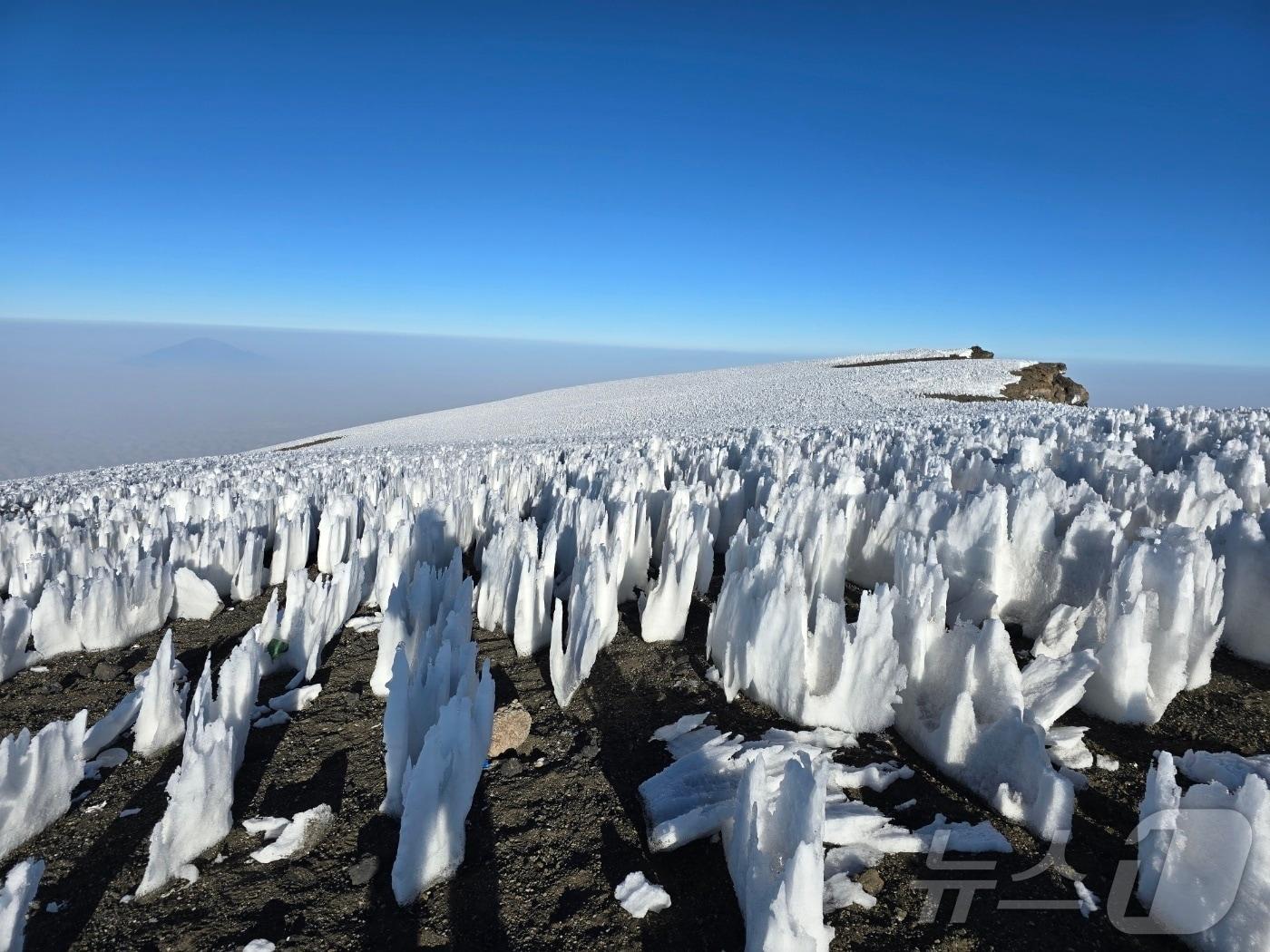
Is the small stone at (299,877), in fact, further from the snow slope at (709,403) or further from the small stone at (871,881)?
the snow slope at (709,403)

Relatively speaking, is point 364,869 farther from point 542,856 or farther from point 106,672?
point 106,672

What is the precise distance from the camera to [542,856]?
175 cm

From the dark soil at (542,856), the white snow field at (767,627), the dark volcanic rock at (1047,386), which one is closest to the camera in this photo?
the dark soil at (542,856)

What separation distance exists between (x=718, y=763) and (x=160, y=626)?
3.34 metres

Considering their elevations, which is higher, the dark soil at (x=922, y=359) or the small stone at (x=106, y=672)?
the dark soil at (x=922, y=359)

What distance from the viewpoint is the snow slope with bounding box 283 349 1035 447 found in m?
22.7

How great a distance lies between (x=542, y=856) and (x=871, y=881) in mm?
872

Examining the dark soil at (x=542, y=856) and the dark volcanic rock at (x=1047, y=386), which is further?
the dark volcanic rock at (x=1047, y=386)

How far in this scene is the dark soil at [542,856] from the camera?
1507mm

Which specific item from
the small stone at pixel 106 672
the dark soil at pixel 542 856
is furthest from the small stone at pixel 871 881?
the small stone at pixel 106 672

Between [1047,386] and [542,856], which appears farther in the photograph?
[1047,386]

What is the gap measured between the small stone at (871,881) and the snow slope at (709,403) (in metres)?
17.8

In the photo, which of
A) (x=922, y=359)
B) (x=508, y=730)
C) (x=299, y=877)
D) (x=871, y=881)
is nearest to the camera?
(x=871, y=881)

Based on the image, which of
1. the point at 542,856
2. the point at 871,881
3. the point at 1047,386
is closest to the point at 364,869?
the point at 542,856
